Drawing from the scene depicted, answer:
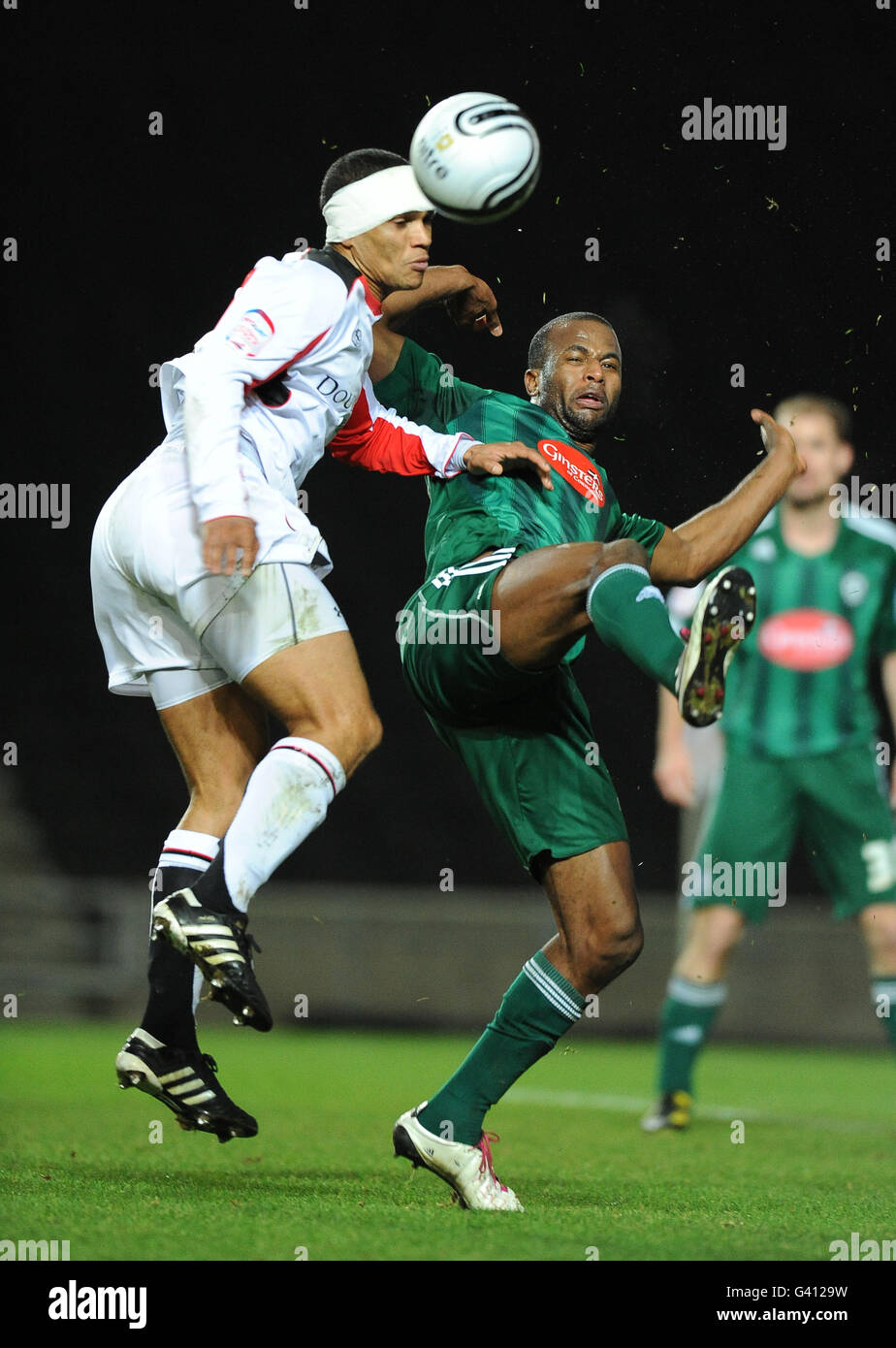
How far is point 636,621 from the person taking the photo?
9.95ft

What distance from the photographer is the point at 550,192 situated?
4.47m

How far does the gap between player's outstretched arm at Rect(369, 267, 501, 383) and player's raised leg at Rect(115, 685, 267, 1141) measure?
1.13m

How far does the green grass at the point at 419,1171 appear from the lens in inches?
111

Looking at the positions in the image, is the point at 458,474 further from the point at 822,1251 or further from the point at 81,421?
the point at 81,421

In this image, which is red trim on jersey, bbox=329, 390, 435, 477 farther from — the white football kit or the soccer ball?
the soccer ball

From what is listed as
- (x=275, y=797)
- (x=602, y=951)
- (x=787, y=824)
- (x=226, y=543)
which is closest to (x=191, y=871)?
(x=275, y=797)

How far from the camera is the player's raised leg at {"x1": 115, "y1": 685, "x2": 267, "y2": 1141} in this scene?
10.5 ft

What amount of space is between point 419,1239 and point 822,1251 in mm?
727

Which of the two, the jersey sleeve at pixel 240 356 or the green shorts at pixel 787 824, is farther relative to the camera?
the green shorts at pixel 787 824

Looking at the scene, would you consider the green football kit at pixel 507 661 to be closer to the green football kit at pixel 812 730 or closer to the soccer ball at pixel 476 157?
the soccer ball at pixel 476 157

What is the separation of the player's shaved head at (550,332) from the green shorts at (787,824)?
2.05 m

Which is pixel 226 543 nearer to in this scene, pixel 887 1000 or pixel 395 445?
pixel 395 445

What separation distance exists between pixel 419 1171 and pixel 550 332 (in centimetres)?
228

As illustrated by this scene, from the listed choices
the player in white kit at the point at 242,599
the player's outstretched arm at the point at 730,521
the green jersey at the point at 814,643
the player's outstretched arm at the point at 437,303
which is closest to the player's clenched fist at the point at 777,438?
the player's outstretched arm at the point at 730,521
